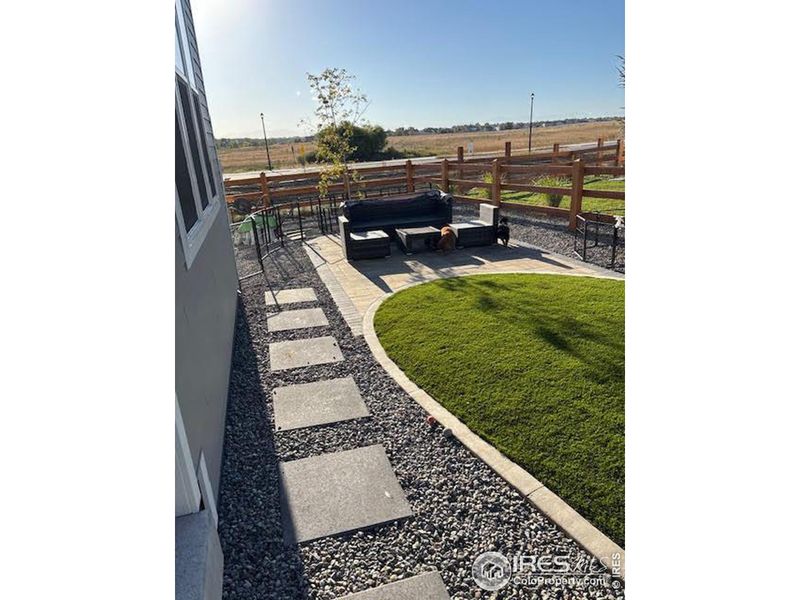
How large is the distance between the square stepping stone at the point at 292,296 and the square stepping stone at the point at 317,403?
8.62 ft

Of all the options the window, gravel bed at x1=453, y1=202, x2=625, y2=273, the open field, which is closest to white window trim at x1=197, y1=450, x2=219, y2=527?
the window

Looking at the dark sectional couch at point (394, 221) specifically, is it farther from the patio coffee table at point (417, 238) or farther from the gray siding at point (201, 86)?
the gray siding at point (201, 86)

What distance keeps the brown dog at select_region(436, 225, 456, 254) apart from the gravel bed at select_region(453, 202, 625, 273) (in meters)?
1.77

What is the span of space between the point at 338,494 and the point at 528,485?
4.05 feet

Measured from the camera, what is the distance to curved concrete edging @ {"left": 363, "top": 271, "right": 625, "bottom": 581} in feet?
7.75

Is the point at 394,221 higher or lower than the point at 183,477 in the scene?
higher

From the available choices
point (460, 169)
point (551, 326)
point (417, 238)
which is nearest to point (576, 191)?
point (417, 238)

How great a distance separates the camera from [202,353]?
3.03 metres

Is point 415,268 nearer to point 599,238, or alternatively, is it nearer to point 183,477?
point 599,238

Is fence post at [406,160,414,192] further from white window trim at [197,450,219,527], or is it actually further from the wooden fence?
white window trim at [197,450,219,527]

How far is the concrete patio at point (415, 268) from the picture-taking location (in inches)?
264

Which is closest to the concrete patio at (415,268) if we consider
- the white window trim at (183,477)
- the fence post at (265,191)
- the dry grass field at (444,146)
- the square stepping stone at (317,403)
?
the square stepping stone at (317,403)
